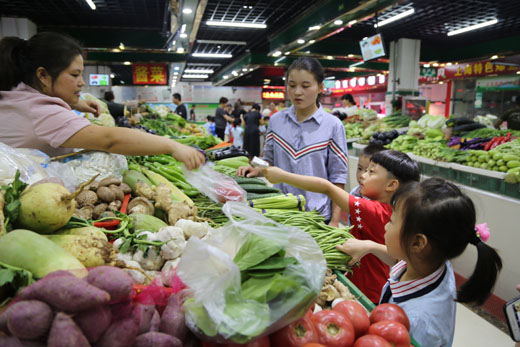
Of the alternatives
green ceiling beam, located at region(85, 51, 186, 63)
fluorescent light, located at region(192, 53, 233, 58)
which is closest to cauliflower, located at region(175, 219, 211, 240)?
green ceiling beam, located at region(85, 51, 186, 63)

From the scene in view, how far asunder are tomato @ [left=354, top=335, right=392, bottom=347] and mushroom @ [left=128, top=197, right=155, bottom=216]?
1334mm

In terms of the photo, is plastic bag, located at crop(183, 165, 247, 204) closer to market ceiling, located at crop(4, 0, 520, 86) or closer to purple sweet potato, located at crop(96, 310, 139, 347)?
purple sweet potato, located at crop(96, 310, 139, 347)

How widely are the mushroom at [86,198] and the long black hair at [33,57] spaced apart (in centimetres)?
59

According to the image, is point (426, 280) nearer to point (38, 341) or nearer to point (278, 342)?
point (278, 342)

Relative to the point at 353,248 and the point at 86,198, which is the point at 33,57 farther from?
the point at 353,248

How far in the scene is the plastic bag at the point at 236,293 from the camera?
0.75 m

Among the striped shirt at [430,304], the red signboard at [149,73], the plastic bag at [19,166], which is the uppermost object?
the red signboard at [149,73]

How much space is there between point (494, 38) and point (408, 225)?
13773 millimetres

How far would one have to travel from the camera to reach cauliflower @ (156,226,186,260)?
134cm

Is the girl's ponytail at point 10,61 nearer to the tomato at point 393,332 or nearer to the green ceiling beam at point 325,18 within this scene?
the tomato at point 393,332

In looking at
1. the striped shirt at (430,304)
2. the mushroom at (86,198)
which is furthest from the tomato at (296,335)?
the mushroom at (86,198)

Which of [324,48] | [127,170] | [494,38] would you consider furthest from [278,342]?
[494,38]

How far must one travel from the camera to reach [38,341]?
2.18 feet

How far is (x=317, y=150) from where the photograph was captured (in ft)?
8.34
